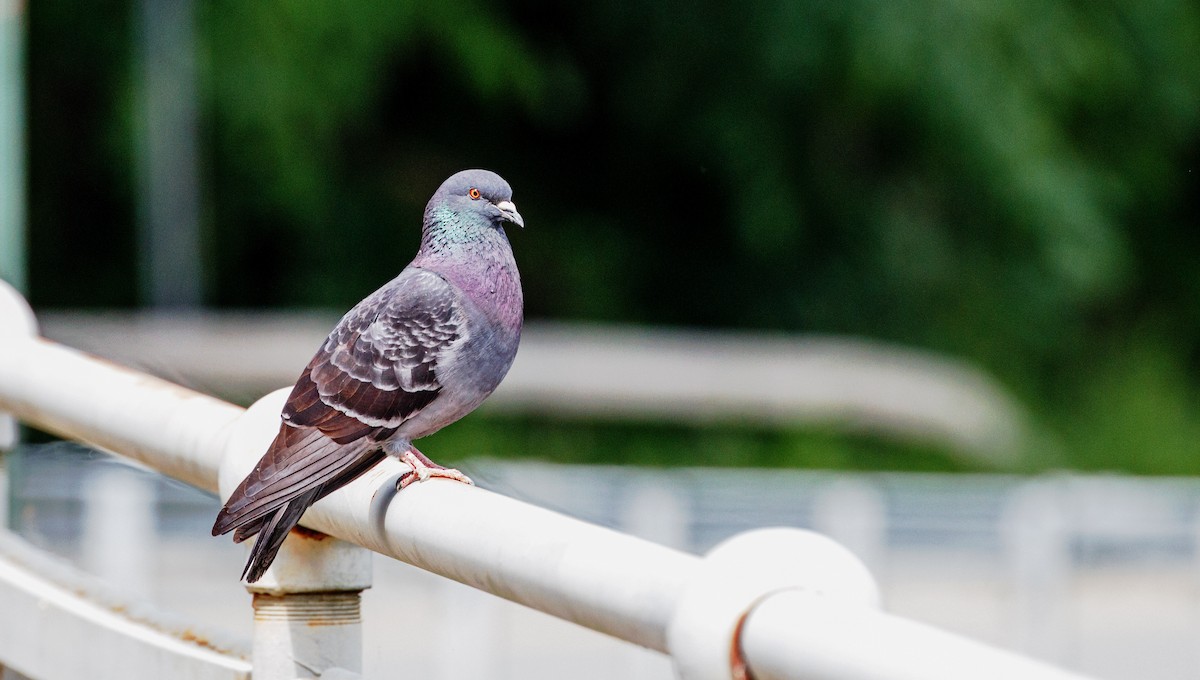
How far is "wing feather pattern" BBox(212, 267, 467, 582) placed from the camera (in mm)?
2117

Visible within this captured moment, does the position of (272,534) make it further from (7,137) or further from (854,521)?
(854,521)

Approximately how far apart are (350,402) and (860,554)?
7365 mm

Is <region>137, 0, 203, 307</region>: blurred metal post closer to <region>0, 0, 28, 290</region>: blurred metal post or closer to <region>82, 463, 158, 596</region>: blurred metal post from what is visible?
<region>82, 463, 158, 596</region>: blurred metal post

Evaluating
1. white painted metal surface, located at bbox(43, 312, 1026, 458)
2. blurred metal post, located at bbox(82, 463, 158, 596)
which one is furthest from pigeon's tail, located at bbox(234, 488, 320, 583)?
white painted metal surface, located at bbox(43, 312, 1026, 458)

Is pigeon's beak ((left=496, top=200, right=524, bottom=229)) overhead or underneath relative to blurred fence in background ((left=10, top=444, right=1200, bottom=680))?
underneath

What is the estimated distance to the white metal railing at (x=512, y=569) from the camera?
3.65 ft

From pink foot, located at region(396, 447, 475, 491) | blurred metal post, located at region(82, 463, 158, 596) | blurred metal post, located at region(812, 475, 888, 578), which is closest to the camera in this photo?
pink foot, located at region(396, 447, 475, 491)

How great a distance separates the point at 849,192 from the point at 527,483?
9860 mm

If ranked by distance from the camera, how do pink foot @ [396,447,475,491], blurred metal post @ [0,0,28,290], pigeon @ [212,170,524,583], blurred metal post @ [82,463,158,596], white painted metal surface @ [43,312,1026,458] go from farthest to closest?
white painted metal surface @ [43,312,1026,458] < blurred metal post @ [82,463,158,596] < blurred metal post @ [0,0,28,290] < pigeon @ [212,170,524,583] < pink foot @ [396,447,475,491]

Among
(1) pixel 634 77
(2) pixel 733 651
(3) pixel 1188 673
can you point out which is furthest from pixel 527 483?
(1) pixel 634 77

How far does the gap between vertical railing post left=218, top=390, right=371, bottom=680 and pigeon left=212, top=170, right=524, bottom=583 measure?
6cm

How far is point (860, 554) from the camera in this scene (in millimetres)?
9414

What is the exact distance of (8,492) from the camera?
3537 millimetres

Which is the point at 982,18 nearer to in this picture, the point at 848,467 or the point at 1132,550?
the point at 848,467
